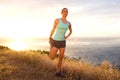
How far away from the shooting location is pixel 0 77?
12.6 metres

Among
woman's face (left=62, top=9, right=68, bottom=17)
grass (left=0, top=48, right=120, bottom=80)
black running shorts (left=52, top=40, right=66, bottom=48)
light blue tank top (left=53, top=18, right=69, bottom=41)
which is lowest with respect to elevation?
grass (left=0, top=48, right=120, bottom=80)

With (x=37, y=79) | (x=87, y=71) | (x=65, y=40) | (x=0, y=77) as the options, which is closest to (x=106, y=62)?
(x=87, y=71)

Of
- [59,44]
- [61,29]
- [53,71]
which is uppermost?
[61,29]

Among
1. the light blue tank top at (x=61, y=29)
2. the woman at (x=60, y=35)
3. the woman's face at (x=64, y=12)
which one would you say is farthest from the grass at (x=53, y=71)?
the woman's face at (x=64, y=12)

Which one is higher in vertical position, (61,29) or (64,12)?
(64,12)

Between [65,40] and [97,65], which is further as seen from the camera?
[97,65]

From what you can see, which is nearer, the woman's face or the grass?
the woman's face

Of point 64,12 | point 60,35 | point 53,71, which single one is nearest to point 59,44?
point 60,35

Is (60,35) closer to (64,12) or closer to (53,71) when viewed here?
(64,12)

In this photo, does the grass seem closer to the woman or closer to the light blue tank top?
the woman

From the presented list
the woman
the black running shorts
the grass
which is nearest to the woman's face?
the woman

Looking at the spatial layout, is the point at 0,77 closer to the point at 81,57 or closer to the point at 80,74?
the point at 80,74

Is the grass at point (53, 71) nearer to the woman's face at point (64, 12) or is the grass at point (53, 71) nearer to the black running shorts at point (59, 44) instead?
the black running shorts at point (59, 44)

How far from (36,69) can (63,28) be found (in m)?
2.59
